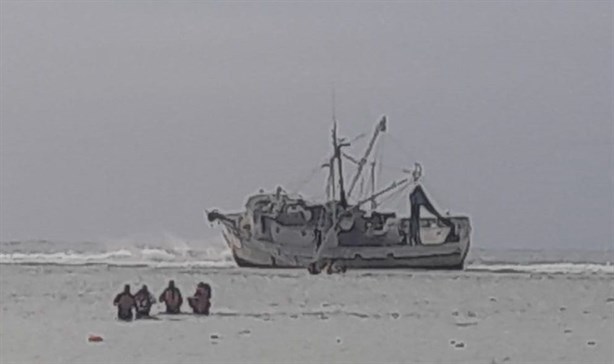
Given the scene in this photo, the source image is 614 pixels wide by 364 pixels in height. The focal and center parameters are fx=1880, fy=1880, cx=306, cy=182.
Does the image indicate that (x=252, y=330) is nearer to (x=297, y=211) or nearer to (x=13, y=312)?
(x=13, y=312)

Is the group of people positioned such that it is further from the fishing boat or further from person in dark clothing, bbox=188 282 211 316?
the fishing boat

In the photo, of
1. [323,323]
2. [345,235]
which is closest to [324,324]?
[323,323]

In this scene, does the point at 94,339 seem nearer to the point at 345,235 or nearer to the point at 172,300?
the point at 172,300

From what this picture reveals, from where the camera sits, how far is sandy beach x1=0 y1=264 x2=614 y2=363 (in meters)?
35.3

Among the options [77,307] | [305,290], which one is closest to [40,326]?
[77,307]

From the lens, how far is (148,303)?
4403cm

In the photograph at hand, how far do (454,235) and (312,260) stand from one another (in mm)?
7900

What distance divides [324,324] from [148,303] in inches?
164

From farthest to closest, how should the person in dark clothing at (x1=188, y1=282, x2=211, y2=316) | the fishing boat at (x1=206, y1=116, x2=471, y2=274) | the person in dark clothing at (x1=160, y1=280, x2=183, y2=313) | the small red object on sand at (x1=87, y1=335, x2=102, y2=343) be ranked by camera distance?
the fishing boat at (x1=206, y1=116, x2=471, y2=274) < the person in dark clothing at (x1=188, y1=282, x2=211, y2=316) < the person in dark clothing at (x1=160, y1=280, x2=183, y2=313) < the small red object on sand at (x1=87, y1=335, x2=102, y2=343)

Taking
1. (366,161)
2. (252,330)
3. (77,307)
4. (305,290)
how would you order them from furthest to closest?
(366,161)
(305,290)
(77,307)
(252,330)

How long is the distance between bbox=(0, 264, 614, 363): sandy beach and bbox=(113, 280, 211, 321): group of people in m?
0.56

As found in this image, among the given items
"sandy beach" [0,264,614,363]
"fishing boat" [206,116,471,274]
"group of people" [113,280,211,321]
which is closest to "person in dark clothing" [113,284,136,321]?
"group of people" [113,280,211,321]

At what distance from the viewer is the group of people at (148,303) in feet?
144

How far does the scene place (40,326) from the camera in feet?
138
